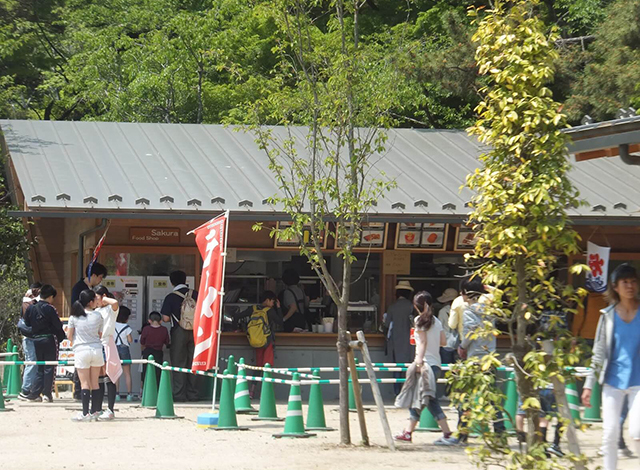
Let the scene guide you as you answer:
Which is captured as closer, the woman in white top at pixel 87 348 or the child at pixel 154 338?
the woman in white top at pixel 87 348

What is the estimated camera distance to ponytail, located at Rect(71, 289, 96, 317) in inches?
462

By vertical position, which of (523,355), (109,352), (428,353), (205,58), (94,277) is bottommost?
(109,352)

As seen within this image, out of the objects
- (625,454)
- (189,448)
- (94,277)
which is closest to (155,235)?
(94,277)

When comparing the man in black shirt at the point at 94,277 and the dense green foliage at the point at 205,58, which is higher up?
the dense green foliage at the point at 205,58

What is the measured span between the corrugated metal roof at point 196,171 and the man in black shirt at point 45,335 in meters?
1.53

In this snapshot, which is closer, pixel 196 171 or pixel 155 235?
pixel 155 235

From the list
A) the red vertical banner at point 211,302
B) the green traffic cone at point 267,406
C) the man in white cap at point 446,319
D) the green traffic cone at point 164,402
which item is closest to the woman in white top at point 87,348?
the green traffic cone at point 164,402

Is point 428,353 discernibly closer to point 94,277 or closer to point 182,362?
point 182,362

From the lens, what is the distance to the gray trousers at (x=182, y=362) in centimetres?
1449

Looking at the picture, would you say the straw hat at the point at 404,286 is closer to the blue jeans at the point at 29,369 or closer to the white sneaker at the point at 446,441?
the white sneaker at the point at 446,441

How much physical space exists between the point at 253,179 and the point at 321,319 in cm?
271

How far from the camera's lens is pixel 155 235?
50.5ft

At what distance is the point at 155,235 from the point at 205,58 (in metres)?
9.75

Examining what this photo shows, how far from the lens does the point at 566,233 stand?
20.6ft
